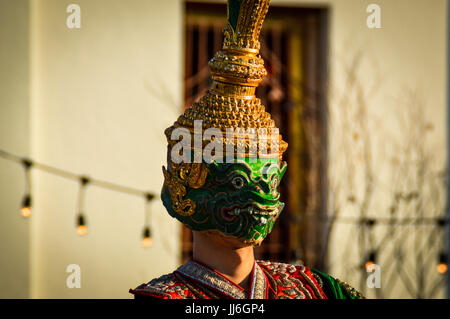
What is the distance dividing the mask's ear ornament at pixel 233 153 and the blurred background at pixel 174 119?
6.45 feet

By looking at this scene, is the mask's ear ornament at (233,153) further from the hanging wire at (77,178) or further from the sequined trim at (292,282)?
the hanging wire at (77,178)

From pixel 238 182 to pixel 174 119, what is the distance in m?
2.49

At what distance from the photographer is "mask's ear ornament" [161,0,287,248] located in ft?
5.31

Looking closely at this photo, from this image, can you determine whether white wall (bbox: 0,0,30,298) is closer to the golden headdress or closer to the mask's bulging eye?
the golden headdress

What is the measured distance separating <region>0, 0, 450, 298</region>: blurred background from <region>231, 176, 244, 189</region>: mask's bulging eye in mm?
2059

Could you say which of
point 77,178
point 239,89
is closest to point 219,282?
point 239,89

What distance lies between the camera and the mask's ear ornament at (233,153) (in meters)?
1.62

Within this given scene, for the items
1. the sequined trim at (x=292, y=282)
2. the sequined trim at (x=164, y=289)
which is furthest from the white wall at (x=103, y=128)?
the sequined trim at (x=164, y=289)

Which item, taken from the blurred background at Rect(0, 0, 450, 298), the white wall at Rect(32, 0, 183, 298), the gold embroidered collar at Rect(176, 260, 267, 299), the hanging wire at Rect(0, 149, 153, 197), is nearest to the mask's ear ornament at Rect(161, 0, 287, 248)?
the gold embroidered collar at Rect(176, 260, 267, 299)

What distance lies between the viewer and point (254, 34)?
1.74 m

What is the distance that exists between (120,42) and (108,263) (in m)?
1.50

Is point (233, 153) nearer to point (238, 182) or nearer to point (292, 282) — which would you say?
point (238, 182)
